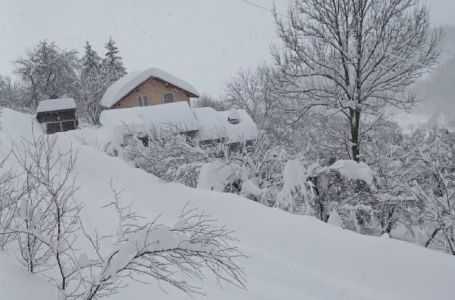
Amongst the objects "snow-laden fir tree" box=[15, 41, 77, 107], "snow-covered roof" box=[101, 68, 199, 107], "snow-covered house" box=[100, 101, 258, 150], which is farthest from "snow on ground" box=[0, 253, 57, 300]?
"snow-laden fir tree" box=[15, 41, 77, 107]

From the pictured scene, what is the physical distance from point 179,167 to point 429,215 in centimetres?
723

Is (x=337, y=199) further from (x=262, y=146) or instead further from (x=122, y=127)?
(x=122, y=127)

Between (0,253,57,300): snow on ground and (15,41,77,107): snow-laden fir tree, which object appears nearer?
(0,253,57,300): snow on ground

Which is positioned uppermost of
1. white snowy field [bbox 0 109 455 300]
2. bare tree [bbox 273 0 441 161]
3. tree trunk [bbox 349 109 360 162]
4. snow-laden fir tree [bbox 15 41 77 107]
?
snow-laden fir tree [bbox 15 41 77 107]

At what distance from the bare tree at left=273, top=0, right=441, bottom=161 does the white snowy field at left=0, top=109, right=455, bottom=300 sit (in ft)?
17.2

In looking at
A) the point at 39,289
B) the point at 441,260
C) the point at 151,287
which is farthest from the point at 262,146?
the point at 39,289

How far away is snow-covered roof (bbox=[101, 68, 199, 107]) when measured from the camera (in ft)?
104

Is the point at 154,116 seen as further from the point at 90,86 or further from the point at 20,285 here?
the point at 90,86

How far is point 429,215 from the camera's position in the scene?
948 centimetres

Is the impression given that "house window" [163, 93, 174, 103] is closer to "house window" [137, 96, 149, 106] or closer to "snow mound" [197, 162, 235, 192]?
"house window" [137, 96, 149, 106]

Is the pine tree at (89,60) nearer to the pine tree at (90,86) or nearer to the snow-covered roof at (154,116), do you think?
the pine tree at (90,86)

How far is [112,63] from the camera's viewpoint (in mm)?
46688

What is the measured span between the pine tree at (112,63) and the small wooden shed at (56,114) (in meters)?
10.6

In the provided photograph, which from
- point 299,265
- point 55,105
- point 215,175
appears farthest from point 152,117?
point 299,265
